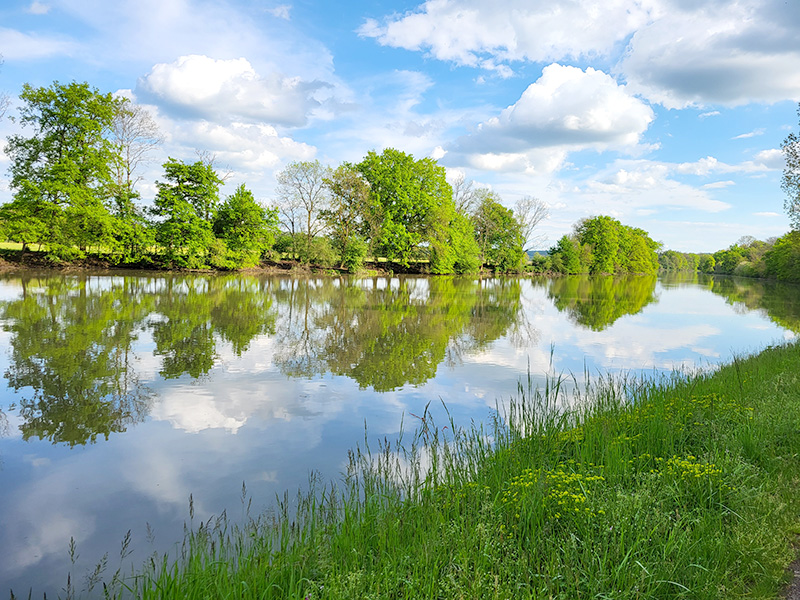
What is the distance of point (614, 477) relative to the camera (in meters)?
4.08

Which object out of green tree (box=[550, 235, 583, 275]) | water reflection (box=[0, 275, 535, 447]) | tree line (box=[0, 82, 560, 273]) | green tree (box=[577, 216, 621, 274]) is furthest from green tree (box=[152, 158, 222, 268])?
green tree (box=[577, 216, 621, 274])

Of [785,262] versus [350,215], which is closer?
[350,215]

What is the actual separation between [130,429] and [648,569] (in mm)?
6091

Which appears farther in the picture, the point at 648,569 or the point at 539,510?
the point at 539,510

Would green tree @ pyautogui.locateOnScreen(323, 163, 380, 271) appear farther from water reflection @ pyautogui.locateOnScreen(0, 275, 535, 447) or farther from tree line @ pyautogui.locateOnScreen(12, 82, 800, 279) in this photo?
water reflection @ pyautogui.locateOnScreen(0, 275, 535, 447)

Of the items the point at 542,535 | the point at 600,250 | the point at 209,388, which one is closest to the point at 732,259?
the point at 600,250

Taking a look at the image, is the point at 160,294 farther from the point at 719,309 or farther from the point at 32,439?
the point at 719,309

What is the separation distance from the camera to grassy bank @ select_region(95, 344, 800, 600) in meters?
2.83

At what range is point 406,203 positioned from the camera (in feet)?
163

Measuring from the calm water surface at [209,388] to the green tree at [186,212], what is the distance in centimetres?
1816

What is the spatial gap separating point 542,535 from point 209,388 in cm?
650

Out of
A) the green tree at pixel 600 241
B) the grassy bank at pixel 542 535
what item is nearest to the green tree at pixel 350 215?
the grassy bank at pixel 542 535

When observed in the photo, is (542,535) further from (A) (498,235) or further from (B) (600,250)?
(B) (600,250)

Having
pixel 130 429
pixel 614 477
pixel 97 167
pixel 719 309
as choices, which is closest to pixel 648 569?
pixel 614 477
